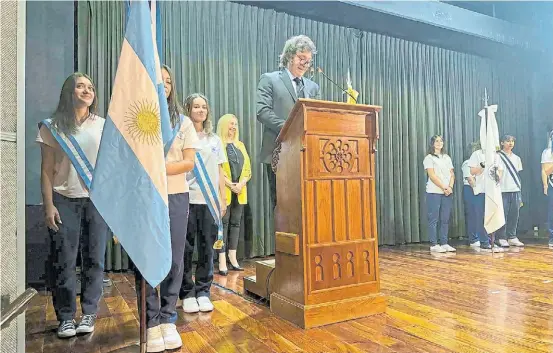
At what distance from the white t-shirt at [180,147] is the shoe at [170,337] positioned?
0.53 metres

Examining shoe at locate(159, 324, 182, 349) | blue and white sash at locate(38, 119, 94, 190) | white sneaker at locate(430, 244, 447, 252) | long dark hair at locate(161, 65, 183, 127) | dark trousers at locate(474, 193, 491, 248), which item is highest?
long dark hair at locate(161, 65, 183, 127)

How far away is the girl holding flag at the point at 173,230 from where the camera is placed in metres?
1.59

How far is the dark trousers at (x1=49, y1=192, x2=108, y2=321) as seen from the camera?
185cm

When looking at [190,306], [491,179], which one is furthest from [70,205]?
[491,179]

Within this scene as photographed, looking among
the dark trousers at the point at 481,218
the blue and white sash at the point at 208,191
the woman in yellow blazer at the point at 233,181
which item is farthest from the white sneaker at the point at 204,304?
the dark trousers at the point at 481,218

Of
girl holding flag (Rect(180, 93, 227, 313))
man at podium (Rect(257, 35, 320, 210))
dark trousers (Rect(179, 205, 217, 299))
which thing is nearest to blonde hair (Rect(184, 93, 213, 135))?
girl holding flag (Rect(180, 93, 227, 313))

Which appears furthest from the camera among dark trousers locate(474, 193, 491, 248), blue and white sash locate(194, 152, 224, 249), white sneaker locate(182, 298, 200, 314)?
dark trousers locate(474, 193, 491, 248)

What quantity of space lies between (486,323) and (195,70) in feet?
10.5

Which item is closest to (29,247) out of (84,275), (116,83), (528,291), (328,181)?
(84,275)

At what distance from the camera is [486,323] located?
179 cm

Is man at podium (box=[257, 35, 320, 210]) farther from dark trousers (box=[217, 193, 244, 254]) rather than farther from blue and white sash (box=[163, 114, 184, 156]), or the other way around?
dark trousers (box=[217, 193, 244, 254])

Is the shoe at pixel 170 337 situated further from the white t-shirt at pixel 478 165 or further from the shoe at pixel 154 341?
the white t-shirt at pixel 478 165

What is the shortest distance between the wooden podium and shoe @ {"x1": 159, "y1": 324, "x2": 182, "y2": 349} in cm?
52

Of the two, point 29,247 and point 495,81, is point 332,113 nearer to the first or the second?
point 29,247
